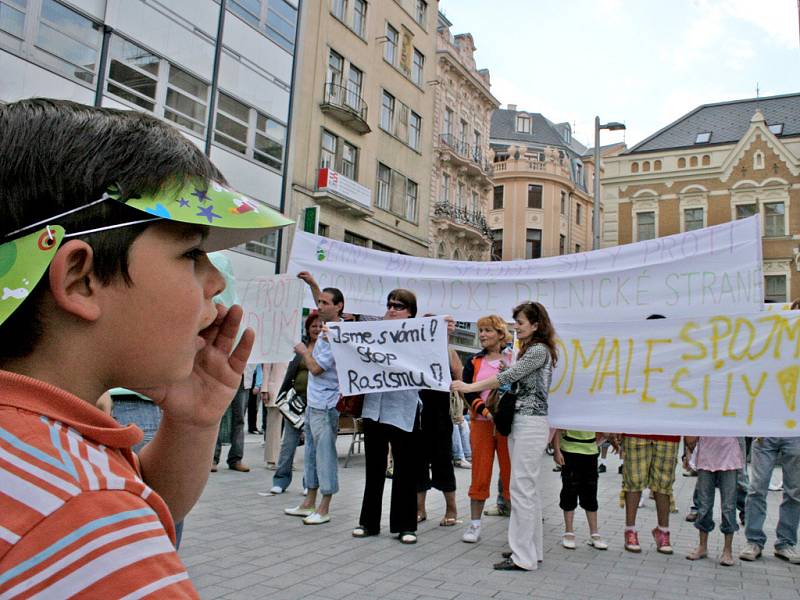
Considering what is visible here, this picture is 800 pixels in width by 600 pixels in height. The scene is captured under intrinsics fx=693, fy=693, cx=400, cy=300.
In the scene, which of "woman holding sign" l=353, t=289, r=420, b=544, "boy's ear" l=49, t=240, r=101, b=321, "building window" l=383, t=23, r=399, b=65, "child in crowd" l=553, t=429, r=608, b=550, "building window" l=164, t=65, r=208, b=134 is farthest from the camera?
"building window" l=383, t=23, r=399, b=65

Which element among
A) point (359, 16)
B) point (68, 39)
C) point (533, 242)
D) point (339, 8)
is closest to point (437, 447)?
point (68, 39)

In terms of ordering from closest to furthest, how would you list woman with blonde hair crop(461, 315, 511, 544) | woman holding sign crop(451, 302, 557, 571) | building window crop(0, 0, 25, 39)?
woman holding sign crop(451, 302, 557, 571), woman with blonde hair crop(461, 315, 511, 544), building window crop(0, 0, 25, 39)

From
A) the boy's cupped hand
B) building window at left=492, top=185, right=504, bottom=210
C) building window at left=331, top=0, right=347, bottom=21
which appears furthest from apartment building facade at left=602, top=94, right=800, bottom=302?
the boy's cupped hand

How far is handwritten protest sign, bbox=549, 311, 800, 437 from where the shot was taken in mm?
5566

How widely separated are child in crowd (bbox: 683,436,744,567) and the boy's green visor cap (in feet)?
19.4

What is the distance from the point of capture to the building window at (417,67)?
103ft

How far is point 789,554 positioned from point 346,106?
2209 centimetres

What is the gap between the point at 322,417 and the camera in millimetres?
6816

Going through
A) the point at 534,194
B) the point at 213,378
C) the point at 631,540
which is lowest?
the point at 631,540

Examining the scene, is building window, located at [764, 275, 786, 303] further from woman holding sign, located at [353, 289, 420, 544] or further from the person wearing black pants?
woman holding sign, located at [353, 289, 420, 544]

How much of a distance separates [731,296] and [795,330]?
56 centimetres

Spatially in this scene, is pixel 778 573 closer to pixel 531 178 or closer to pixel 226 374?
pixel 226 374

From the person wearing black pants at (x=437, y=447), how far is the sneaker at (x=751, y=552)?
2.64 metres

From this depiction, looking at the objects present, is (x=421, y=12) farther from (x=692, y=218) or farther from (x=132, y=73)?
(x=692, y=218)
